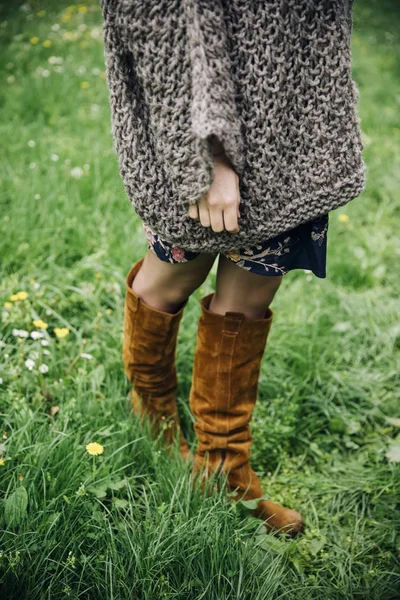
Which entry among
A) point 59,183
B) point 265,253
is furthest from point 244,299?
point 59,183

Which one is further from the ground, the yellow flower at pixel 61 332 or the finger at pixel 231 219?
the finger at pixel 231 219

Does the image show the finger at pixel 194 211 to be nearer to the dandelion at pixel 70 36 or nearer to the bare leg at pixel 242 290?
the bare leg at pixel 242 290

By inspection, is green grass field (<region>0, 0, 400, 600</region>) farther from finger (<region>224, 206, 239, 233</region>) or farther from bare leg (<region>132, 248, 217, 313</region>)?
finger (<region>224, 206, 239, 233</region>)

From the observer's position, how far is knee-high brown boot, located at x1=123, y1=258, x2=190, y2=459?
1.60m

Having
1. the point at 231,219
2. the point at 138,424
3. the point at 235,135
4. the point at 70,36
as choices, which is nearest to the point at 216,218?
the point at 231,219

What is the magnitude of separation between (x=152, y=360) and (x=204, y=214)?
2.11ft

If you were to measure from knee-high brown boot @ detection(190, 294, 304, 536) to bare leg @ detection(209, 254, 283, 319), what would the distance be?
0.02 meters

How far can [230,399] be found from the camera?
5.15 feet

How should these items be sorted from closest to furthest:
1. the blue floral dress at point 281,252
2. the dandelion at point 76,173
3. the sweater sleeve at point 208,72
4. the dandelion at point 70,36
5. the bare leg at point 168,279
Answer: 1. the sweater sleeve at point 208,72
2. the blue floral dress at point 281,252
3. the bare leg at point 168,279
4. the dandelion at point 76,173
5. the dandelion at point 70,36

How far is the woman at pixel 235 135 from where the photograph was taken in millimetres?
1058

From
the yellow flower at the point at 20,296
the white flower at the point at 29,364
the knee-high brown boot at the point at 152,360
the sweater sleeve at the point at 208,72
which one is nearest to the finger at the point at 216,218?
the sweater sleeve at the point at 208,72

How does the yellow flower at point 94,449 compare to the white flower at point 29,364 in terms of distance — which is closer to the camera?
the yellow flower at point 94,449

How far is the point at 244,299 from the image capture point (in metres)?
1.46

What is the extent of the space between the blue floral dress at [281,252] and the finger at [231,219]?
182mm
